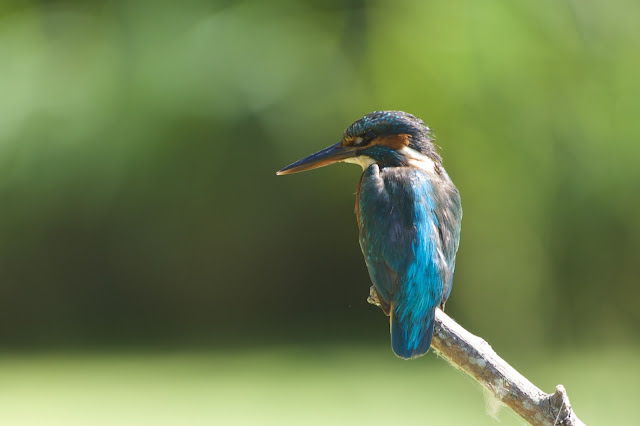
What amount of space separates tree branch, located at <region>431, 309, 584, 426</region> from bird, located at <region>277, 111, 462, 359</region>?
145 mm

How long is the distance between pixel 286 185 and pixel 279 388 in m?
1.22

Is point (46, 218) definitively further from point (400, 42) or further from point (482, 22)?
point (482, 22)

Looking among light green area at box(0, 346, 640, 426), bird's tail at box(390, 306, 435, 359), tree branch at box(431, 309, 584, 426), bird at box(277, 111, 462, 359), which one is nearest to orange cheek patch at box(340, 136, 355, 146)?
bird at box(277, 111, 462, 359)

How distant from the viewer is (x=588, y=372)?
4160mm

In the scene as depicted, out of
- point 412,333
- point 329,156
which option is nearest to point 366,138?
point 329,156

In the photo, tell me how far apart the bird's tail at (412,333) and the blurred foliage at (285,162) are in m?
2.56

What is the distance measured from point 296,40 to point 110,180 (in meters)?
1.13

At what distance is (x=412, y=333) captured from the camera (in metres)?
1.95

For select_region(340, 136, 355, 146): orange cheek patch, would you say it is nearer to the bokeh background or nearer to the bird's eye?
the bird's eye

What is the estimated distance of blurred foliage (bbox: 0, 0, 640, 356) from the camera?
4527 millimetres

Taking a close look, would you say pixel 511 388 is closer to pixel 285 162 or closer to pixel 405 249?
pixel 405 249

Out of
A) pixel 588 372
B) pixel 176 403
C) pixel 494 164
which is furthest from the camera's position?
pixel 494 164

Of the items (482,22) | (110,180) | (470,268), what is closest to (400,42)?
(482,22)

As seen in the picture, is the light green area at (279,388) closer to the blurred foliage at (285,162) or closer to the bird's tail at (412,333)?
the blurred foliage at (285,162)
